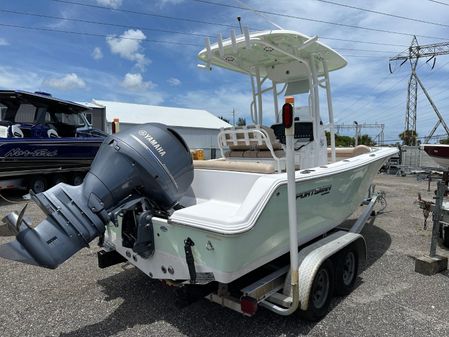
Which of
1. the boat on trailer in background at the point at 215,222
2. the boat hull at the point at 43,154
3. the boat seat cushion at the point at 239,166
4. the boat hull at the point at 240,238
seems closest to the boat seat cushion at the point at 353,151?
the boat on trailer in background at the point at 215,222

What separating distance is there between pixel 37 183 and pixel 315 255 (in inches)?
346

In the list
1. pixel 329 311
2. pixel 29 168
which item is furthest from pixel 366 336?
pixel 29 168

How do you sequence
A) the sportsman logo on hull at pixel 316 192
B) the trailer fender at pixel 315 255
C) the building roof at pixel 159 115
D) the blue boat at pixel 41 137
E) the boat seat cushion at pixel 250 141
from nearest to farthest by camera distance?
the trailer fender at pixel 315 255 < the sportsman logo on hull at pixel 316 192 < the boat seat cushion at pixel 250 141 < the blue boat at pixel 41 137 < the building roof at pixel 159 115

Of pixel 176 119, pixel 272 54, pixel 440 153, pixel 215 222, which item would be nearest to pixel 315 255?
pixel 215 222

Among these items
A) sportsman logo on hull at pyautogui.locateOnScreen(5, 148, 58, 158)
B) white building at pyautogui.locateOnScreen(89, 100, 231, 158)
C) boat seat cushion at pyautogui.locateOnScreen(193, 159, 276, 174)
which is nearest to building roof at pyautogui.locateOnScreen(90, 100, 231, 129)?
white building at pyautogui.locateOnScreen(89, 100, 231, 158)

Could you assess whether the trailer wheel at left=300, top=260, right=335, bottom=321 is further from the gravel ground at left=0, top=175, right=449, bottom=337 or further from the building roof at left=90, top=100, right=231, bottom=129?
the building roof at left=90, top=100, right=231, bottom=129

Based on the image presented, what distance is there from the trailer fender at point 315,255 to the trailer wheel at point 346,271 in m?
0.10

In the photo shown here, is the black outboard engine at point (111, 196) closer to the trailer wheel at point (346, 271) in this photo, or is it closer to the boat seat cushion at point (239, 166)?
the boat seat cushion at point (239, 166)

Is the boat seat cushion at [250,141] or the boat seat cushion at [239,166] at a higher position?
the boat seat cushion at [250,141]

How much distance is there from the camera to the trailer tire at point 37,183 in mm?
9992

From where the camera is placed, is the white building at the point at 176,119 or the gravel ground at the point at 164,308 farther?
the white building at the point at 176,119

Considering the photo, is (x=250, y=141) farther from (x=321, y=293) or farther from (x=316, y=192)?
(x=321, y=293)

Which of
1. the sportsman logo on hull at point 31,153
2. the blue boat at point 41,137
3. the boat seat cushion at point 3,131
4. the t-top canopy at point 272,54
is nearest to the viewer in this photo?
the t-top canopy at point 272,54

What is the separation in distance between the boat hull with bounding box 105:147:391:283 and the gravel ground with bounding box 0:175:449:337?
500 millimetres
